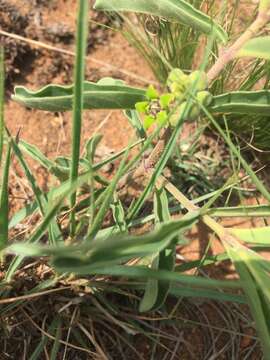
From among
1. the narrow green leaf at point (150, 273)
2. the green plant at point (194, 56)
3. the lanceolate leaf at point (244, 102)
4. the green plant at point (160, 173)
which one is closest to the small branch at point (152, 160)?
the green plant at point (160, 173)

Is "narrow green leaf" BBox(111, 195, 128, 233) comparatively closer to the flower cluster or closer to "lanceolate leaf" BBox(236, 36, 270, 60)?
the flower cluster

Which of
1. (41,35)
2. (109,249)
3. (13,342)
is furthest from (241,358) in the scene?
(41,35)

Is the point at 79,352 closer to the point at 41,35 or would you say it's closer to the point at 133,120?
the point at 133,120

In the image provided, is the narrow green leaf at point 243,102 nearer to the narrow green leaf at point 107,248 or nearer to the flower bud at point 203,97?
the flower bud at point 203,97

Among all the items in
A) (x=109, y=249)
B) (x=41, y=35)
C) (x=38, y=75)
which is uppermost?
(x=41, y=35)

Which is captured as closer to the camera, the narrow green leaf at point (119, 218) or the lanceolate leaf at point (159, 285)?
the lanceolate leaf at point (159, 285)

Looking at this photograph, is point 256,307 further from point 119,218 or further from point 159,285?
point 119,218

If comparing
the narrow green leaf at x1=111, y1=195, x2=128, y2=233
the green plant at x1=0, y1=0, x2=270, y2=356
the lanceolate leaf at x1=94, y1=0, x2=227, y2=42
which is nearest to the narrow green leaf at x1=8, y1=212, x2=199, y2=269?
the green plant at x1=0, y1=0, x2=270, y2=356
